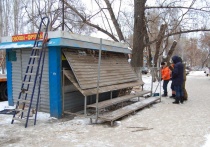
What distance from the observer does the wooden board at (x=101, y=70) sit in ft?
24.0

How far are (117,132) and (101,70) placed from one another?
3.03m

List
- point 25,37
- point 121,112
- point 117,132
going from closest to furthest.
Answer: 1. point 117,132
2. point 121,112
3. point 25,37

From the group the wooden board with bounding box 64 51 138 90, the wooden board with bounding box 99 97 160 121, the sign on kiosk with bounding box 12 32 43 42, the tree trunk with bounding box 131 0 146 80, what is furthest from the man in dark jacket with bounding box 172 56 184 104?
the sign on kiosk with bounding box 12 32 43 42

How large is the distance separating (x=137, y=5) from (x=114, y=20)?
2312mm

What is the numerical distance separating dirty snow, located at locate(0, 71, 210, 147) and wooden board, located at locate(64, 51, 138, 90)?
123 centimetres

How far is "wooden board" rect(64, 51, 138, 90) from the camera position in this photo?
7.30m

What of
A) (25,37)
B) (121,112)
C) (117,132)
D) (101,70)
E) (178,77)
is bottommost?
(117,132)

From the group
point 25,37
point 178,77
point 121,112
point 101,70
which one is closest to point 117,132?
point 121,112

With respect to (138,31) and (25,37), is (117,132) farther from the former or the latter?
(138,31)

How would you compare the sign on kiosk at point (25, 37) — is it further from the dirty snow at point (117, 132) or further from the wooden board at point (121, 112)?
the wooden board at point (121, 112)

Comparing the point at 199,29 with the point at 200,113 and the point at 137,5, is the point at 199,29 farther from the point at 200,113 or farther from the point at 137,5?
the point at 200,113

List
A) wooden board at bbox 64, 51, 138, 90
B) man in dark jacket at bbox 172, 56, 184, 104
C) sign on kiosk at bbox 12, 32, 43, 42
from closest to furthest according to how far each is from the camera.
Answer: wooden board at bbox 64, 51, 138, 90 < sign on kiosk at bbox 12, 32, 43, 42 < man in dark jacket at bbox 172, 56, 184, 104

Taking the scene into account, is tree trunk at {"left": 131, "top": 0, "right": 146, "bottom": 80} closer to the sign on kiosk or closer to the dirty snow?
the dirty snow

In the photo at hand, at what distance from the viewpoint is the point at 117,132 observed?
6000 millimetres
